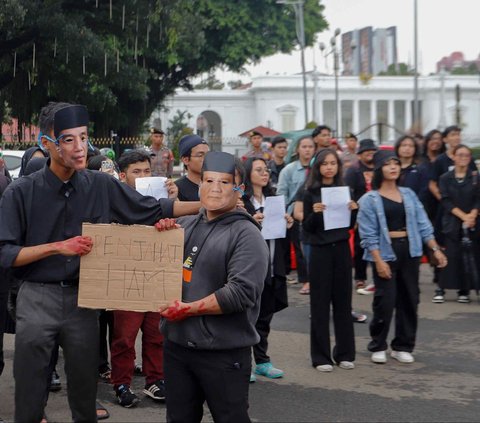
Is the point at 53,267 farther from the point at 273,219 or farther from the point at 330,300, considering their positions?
the point at 330,300

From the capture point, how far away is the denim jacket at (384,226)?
739 centimetres

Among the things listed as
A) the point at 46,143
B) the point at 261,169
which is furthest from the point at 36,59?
the point at 46,143

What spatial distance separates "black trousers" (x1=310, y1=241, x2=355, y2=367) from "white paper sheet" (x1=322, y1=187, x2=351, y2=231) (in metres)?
0.17

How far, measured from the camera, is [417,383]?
6957 millimetres

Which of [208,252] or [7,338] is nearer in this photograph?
[208,252]

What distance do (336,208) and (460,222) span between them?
3.41 metres

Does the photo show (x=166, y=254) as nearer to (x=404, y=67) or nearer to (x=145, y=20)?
(x=145, y=20)

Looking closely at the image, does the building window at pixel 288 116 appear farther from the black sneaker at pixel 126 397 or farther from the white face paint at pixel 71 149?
the white face paint at pixel 71 149

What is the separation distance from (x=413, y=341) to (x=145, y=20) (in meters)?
20.0

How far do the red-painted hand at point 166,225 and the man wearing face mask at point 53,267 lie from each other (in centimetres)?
33

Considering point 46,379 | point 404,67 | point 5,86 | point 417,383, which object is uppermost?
point 404,67

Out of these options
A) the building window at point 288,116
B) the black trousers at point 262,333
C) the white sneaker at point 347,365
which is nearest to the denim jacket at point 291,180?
the white sneaker at point 347,365

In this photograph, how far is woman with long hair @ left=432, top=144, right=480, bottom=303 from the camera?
1020 centimetres

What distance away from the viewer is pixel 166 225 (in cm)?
419
